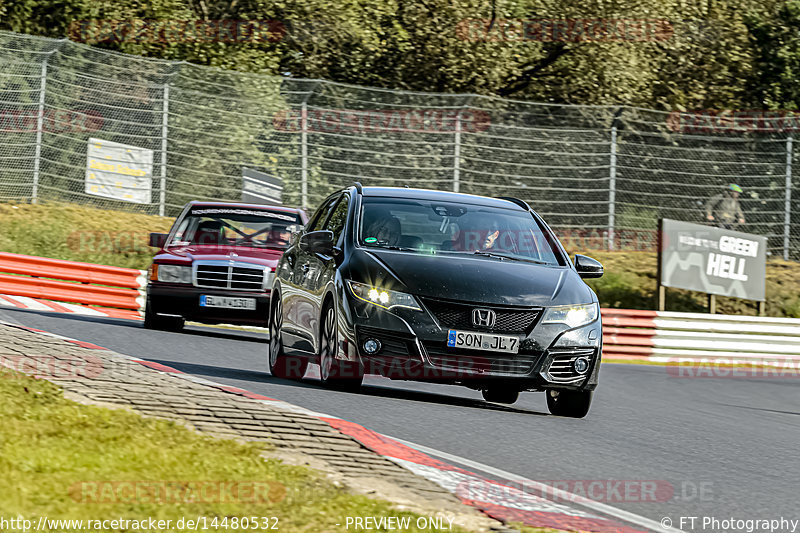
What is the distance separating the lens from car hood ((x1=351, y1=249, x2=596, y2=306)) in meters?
9.02

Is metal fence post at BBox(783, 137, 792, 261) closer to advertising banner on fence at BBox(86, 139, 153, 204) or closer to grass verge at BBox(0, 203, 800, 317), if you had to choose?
grass verge at BBox(0, 203, 800, 317)

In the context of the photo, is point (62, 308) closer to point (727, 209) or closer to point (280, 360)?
point (280, 360)

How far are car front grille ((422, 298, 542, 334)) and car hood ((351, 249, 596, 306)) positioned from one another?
4 cm

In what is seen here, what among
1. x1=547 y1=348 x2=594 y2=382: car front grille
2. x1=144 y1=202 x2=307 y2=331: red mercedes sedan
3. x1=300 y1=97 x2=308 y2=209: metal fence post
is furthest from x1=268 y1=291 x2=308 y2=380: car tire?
x1=300 y1=97 x2=308 y2=209: metal fence post

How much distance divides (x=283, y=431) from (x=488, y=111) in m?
19.4

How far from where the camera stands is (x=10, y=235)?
80.7ft

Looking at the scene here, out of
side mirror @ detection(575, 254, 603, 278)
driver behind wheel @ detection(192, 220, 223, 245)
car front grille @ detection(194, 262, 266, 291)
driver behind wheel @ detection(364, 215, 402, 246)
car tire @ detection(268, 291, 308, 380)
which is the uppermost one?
driver behind wheel @ detection(192, 220, 223, 245)

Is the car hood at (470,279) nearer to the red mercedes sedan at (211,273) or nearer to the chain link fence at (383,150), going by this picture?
the red mercedes sedan at (211,273)

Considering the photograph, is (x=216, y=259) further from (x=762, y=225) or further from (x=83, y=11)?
(x=83, y=11)

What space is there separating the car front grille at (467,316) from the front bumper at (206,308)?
248 inches

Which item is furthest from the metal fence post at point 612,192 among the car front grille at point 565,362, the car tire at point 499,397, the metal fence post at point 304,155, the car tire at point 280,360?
the car front grille at point 565,362

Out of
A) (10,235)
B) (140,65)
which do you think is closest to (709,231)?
(140,65)

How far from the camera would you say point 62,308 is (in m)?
19.3

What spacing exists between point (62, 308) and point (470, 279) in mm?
11646
